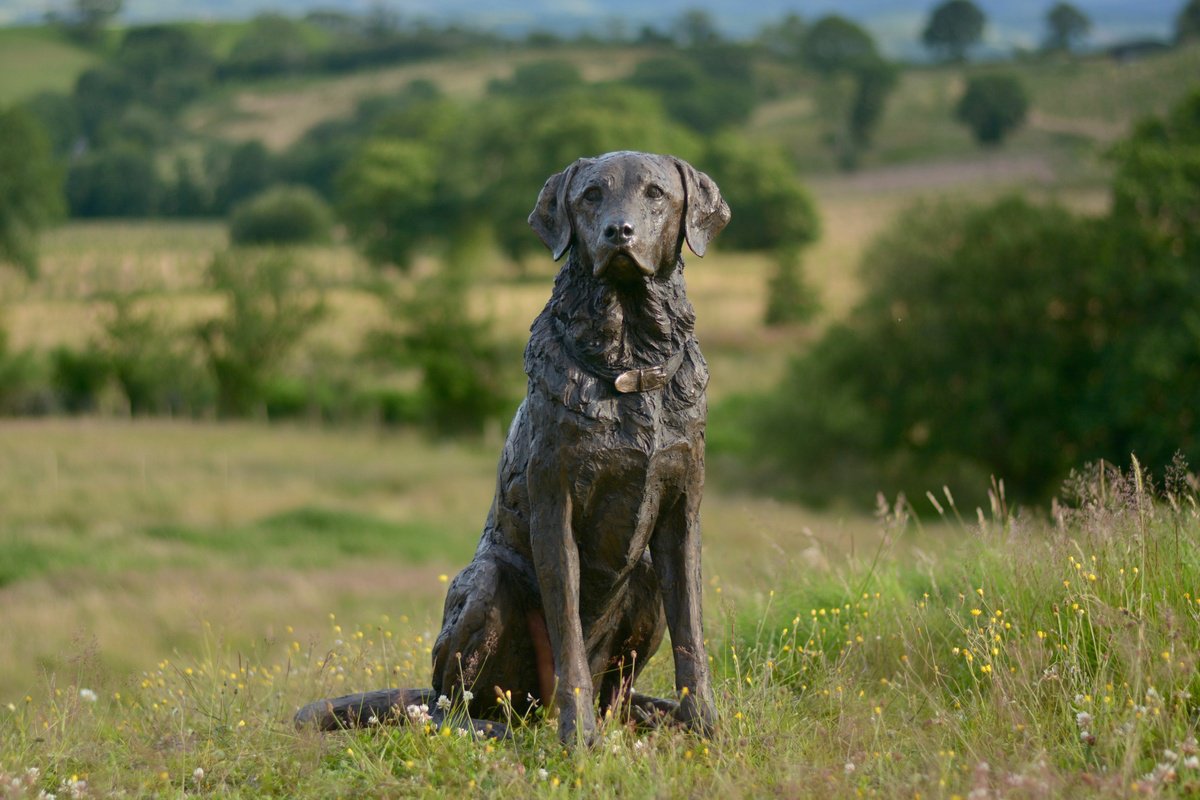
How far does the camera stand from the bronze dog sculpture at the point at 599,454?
570cm

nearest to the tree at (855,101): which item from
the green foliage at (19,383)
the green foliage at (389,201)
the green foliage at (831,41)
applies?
the green foliage at (831,41)

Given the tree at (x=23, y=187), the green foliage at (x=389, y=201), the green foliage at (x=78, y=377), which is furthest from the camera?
the green foliage at (x=389, y=201)

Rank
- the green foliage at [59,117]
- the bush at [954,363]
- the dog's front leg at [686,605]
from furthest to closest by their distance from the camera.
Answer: the green foliage at [59,117] → the bush at [954,363] → the dog's front leg at [686,605]

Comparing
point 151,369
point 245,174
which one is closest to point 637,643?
point 151,369

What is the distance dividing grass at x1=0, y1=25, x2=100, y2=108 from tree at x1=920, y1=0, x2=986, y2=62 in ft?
247

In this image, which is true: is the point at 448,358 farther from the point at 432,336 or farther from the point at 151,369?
the point at 151,369

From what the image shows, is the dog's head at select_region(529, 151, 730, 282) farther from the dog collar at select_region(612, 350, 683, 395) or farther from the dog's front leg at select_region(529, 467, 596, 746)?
the dog's front leg at select_region(529, 467, 596, 746)

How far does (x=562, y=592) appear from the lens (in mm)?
5848

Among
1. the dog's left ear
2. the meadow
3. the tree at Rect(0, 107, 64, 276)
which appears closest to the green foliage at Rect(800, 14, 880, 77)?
the tree at Rect(0, 107, 64, 276)

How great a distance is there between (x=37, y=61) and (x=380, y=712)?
76136 millimetres

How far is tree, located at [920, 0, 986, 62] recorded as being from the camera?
120 meters

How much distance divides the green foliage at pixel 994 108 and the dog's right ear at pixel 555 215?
260ft

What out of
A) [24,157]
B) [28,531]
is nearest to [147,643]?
[28,531]

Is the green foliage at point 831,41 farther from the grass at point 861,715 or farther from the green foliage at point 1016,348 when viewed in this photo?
the grass at point 861,715
